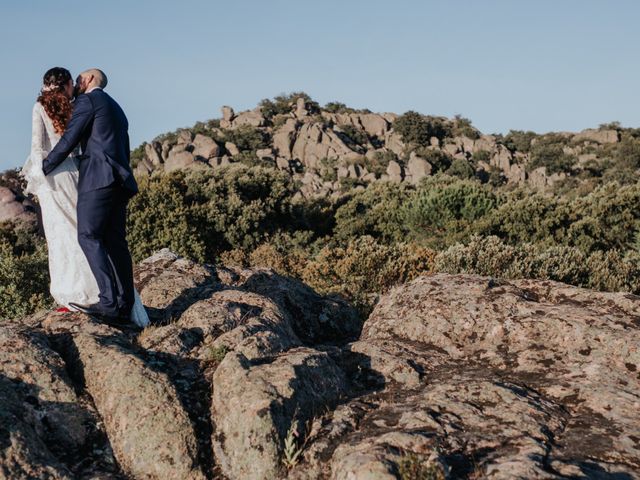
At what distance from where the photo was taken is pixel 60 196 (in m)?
7.03

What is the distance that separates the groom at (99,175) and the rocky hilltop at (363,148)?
4634 cm

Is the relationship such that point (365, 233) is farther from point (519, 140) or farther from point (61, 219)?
point (519, 140)

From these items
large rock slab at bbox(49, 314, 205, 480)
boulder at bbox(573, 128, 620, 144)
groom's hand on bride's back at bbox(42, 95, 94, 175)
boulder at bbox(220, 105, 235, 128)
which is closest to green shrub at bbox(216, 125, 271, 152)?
boulder at bbox(220, 105, 235, 128)

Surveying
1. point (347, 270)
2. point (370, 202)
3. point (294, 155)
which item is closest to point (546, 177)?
point (294, 155)

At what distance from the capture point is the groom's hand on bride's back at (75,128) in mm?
6777

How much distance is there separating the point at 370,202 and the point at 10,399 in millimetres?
29101

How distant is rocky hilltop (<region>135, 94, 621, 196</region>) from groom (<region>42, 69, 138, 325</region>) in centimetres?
4634

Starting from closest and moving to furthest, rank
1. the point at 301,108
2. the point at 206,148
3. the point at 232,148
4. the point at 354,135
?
the point at 206,148 < the point at 232,148 < the point at 354,135 < the point at 301,108

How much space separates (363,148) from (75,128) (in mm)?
67509

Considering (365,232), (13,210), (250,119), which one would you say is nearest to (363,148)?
(250,119)

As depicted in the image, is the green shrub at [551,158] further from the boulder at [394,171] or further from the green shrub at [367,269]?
the green shrub at [367,269]

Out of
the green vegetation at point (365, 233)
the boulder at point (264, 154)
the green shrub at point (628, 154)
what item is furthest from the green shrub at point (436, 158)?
the green vegetation at point (365, 233)

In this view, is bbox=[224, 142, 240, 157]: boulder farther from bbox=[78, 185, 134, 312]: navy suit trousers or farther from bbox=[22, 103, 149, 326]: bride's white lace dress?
bbox=[78, 185, 134, 312]: navy suit trousers

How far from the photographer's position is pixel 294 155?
7000cm
